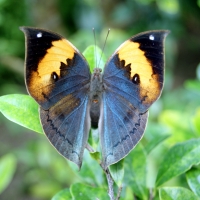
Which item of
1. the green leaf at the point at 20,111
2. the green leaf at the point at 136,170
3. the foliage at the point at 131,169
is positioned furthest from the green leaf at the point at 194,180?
the green leaf at the point at 20,111

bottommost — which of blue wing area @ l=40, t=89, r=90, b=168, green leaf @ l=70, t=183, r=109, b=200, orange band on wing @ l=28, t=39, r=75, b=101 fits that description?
green leaf @ l=70, t=183, r=109, b=200

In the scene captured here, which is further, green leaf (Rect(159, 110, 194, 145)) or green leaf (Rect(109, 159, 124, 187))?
green leaf (Rect(159, 110, 194, 145))

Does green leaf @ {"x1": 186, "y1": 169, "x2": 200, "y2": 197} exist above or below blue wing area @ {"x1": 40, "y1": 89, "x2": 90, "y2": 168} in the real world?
below

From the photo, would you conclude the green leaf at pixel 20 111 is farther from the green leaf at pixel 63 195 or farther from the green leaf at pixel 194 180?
the green leaf at pixel 194 180

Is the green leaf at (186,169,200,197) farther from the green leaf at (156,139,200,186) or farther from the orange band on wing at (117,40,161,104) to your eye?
the orange band on wing at (117,40,161,104)

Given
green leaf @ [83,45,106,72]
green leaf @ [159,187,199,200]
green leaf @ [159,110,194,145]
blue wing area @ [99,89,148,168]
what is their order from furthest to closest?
green leaf @ [159,110,194,145], green leaf @ [83,45,106,72], blue wing area @ [99,89,148,168], green leaf @ [159,187,199,200]

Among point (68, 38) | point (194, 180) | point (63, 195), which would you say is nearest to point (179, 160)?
point (194, 180)

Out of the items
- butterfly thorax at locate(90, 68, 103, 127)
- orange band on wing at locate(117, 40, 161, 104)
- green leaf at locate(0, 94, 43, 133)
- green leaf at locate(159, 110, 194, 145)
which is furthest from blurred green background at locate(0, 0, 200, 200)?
green leaf at locate(0, 94, 43, 133)

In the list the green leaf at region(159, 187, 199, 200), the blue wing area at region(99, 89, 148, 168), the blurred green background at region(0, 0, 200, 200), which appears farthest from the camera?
the blurred green background at region(0, 0, 200, 200)

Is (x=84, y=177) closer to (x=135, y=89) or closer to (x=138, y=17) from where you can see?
(x=135, y=89)
